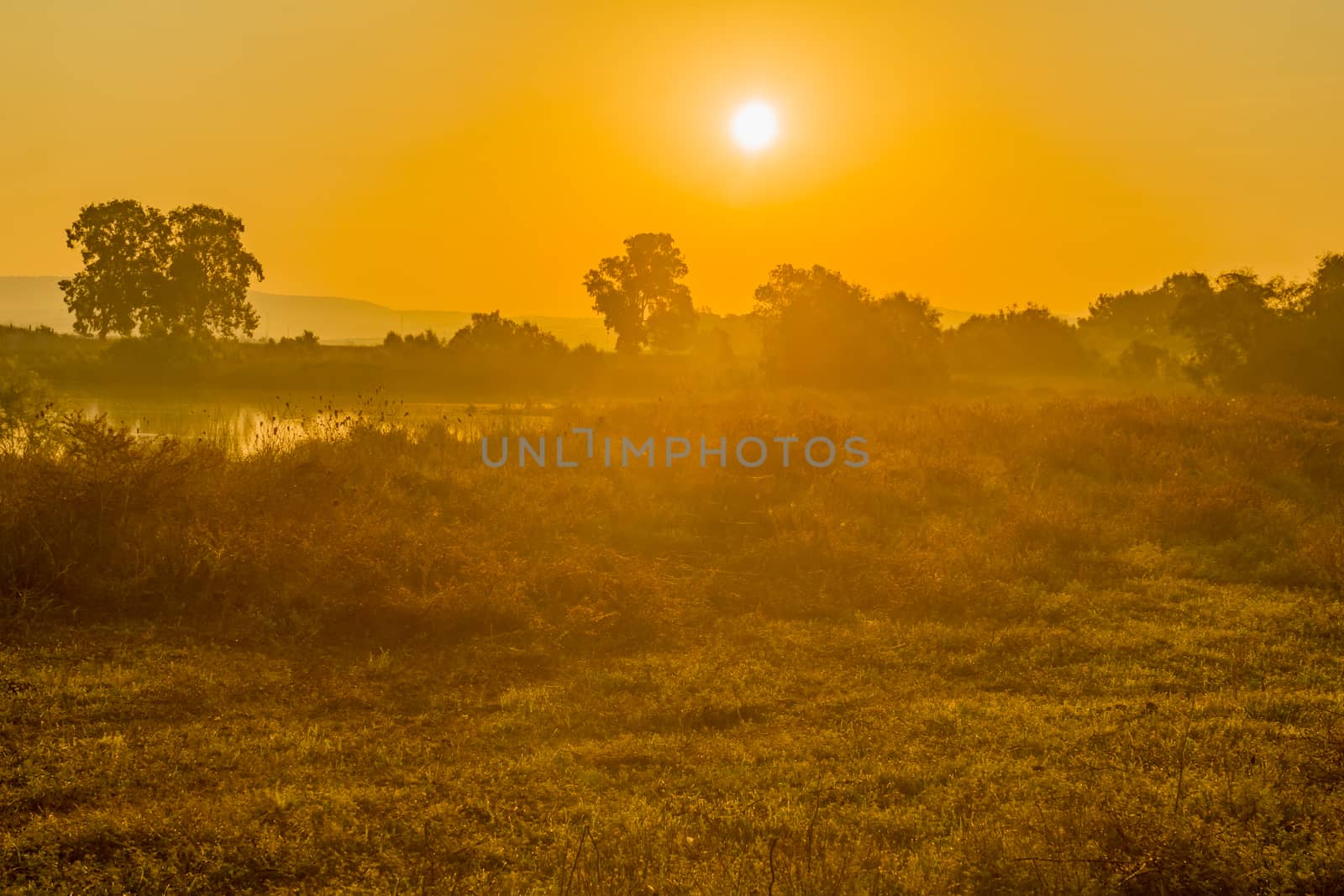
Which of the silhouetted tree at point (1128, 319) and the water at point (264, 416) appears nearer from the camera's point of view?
the water at point (264, 416)

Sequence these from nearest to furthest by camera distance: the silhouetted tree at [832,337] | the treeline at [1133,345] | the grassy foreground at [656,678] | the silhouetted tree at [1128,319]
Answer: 1. the grassy foreground at [656,678]
2. the treeline at [1133,345]
3. the silhouetted tree at [832,337]
4. the silhouetted tree at [1128,319]

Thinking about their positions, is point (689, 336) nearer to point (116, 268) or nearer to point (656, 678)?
point (116, 268)

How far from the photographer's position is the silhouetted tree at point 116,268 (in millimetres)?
46594

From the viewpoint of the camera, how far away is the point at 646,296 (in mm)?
50219

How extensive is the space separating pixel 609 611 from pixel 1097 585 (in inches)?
219

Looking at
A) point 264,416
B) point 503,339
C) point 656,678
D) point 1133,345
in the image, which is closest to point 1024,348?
point 1133,345

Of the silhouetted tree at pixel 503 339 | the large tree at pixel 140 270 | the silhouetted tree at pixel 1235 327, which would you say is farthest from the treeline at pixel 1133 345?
the large tree at pixel 140 270

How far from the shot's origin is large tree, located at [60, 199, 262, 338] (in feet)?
153

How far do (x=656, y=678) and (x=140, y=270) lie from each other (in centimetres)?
4904

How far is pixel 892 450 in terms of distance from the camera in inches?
656

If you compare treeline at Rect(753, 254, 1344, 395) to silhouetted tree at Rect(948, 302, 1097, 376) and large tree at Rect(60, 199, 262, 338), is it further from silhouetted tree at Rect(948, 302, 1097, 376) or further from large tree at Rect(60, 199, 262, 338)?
large tree at Rect(60, 199, 262, 338)

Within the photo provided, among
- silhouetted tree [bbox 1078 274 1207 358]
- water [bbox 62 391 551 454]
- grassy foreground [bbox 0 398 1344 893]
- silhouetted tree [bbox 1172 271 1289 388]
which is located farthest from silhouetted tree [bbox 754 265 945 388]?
silhouetted tree [bbox 1078 274 1207 358]

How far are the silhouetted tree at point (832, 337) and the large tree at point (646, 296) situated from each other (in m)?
14.5

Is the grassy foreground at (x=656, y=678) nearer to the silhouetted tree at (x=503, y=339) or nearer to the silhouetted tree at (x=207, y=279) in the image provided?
the silhouetted tree at (x=503, y=339)
